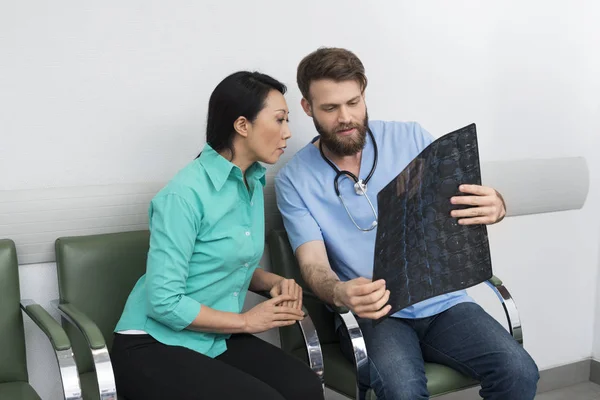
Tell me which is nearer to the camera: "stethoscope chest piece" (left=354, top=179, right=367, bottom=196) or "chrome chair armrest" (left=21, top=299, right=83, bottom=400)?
"chrome chair armrest" (left=21, top=299, right=83, bottom=400)

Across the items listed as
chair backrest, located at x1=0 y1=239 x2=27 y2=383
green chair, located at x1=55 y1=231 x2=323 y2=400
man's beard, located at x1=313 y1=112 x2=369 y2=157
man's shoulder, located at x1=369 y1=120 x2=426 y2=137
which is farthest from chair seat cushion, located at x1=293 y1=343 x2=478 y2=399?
chair backrest, located at x1=0 y1=239 x2=27 y2=383

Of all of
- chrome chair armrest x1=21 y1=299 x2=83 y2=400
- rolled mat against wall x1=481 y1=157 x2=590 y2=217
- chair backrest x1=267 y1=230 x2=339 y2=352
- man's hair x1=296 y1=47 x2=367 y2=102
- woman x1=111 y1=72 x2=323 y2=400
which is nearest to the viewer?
chrome chair armrest x1=21 y1=299 x2=83 y2=400

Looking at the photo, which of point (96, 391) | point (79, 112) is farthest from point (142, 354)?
point (79, 112)

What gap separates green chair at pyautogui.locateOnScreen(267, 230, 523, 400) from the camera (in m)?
2.08

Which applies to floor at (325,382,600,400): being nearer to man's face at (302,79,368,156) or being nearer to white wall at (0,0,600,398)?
white wall at (0,0,600,398)

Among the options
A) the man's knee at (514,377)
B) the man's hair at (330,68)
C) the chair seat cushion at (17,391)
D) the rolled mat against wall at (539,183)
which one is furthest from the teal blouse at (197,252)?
the rolled mat against wall at (539,183)

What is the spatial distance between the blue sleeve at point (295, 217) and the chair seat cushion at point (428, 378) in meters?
0.37

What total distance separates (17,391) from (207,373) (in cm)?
52

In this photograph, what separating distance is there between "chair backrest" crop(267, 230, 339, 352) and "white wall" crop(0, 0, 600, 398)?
15.7 inches

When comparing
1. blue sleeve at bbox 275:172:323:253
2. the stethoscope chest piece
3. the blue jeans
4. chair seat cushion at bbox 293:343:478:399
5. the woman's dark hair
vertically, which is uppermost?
the woman's dark hair

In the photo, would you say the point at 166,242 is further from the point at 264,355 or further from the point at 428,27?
the point at 428,27

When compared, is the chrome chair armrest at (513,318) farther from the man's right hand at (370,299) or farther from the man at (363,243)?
the man's right hand at (370,299)

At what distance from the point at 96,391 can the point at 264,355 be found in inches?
17.6

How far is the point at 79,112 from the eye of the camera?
2273 mm
